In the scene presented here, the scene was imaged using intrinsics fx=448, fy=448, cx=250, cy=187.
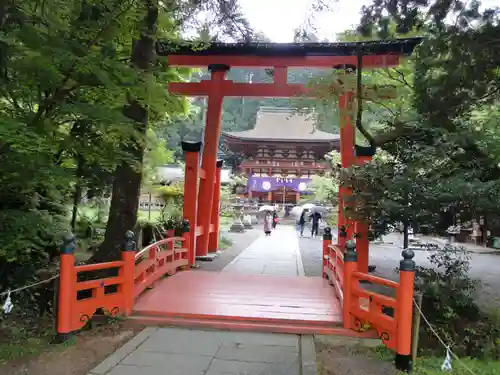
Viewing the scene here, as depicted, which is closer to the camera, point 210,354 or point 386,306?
point 210,354

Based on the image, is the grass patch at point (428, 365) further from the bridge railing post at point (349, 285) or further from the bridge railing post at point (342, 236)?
the bridge railing post at point (342, 236)

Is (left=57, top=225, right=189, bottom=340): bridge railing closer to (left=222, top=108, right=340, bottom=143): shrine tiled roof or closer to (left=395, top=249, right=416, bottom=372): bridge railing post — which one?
(left=395, top=249, right=416, bottom=372): bridge railing post

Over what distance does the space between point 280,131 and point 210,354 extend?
104 ft

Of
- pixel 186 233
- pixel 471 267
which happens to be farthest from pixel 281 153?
pixel 186 233

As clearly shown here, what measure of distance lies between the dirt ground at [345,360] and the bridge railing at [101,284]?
244 cm

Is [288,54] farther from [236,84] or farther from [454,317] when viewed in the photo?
[454,317]

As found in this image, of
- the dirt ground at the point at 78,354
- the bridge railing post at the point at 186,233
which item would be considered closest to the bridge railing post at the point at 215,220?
the bridge railing post at the point at 186,233

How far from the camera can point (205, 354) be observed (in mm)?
4477

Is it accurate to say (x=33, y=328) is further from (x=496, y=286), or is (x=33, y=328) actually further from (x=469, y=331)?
(x=496, y=286)

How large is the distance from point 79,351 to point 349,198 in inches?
175

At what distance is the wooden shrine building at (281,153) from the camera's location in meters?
33.4

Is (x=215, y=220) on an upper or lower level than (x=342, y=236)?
upper

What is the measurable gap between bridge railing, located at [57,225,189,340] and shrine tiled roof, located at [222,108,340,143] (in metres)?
26.1

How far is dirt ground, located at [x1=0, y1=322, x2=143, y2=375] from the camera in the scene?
4105mm
